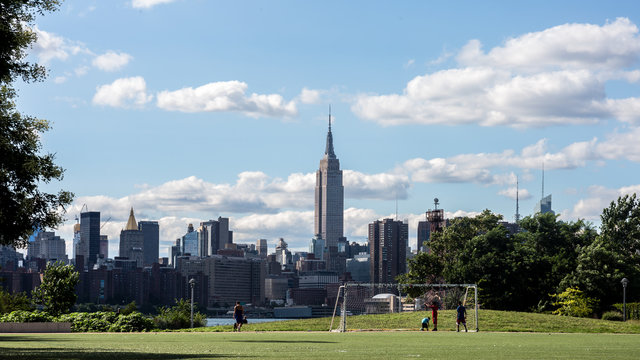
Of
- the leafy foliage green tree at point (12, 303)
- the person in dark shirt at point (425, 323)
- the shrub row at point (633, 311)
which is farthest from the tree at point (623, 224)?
the leafy foliage green tree at point (12, 303)

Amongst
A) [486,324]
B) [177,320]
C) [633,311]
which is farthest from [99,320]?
[633,311]

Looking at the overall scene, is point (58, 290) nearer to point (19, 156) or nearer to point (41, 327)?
point (41, 327)

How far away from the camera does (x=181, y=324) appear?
58.2m

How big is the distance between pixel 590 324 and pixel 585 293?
1871cm

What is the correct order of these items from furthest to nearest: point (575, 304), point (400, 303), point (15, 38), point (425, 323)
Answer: point (575, 304) → point (400, 303) → point (425, 323) → point (15, 38)

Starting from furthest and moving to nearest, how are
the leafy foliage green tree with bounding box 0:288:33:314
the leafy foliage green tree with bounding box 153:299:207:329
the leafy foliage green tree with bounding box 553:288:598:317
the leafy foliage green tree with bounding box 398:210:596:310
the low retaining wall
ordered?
the leafy foliage green tree with bounding box 398:210:596:310
the leafy foliage green tree with bounding box 553:288:598:317
the leafy foliage green tree with bounding box 0:288:33:314
the leafy foliage green tree with bounding box 153:299:207:329
the low retaining wall

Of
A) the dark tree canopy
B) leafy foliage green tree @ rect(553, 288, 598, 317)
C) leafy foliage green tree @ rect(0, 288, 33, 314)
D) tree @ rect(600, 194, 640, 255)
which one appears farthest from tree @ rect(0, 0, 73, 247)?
tree @ rect(600, 194, 640, 255)

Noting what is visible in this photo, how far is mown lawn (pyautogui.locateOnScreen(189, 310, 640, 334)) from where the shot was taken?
5088 centimetres

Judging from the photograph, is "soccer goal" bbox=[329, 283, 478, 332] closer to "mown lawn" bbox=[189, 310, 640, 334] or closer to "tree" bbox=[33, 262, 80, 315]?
"mown lawn" bbox=[189, 310, 640, 334]

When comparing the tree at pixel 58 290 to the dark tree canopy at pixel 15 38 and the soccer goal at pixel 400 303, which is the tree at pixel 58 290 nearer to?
the soccer goal at pixel 400 303

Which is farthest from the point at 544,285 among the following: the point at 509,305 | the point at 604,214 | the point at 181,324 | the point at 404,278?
the point at 181,324

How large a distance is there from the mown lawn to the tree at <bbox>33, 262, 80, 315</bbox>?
41.9 feet

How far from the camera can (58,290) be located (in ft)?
199

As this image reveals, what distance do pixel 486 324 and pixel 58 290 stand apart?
28310mm
